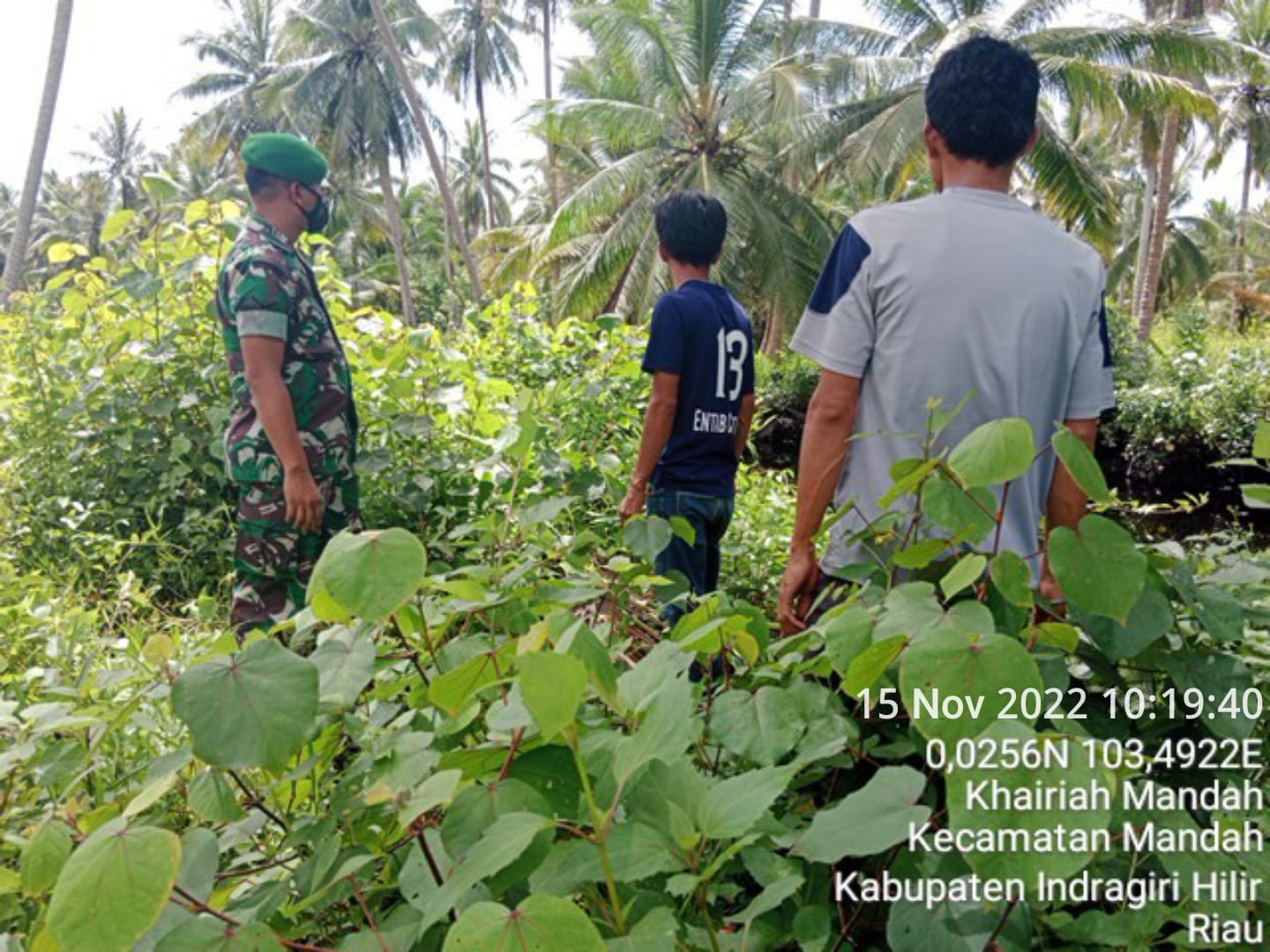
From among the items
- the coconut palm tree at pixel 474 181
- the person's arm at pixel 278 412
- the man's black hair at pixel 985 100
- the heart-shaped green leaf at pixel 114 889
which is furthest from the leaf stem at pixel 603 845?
the coconut palm tree at pixel 474 181

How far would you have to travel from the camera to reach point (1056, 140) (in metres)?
14.7

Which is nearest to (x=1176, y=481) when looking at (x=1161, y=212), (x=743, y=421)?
(x=1161, y=212)

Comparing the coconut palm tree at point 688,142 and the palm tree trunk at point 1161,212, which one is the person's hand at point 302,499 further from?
the palm tree trunk at point 1161,212

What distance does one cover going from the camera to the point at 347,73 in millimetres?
25844

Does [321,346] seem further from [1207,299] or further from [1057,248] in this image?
[1207,299]

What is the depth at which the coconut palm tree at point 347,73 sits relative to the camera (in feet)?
Answer: 83.3

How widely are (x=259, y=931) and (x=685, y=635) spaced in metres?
0.39

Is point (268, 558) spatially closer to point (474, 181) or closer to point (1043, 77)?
point (1043, 77)

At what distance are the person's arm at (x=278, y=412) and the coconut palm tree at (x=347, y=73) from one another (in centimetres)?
2337

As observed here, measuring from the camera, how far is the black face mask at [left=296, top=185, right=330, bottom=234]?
8.79 ft

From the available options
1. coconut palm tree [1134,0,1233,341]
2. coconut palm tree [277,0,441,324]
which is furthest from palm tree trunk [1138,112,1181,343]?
coconut palm tree [277,0,441,324]

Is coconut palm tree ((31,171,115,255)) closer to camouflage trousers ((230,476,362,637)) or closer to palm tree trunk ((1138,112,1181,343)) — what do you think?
palm tree trunk ((1138,112,1181,343))

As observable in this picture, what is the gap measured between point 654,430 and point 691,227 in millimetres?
643

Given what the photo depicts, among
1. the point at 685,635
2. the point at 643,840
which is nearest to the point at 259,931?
the point at 643,840
